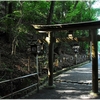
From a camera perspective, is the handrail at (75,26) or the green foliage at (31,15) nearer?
the handrail at (75,26)

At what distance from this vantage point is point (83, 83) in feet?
29.8

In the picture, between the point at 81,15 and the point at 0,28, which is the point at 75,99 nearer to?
the point at 0,28

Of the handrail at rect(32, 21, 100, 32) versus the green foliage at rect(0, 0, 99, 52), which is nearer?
the handrail at rect(32, 21, 100, 32)

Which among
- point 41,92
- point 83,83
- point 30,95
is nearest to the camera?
point 30,95

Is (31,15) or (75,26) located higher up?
(31,15)

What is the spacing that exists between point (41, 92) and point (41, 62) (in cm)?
458

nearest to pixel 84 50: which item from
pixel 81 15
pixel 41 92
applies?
pixel 81 15

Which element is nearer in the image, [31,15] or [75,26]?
[75,26]

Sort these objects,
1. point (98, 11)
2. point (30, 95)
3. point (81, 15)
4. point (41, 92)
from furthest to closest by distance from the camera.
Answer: point (98, 11)
point (81, 15)
point (41, 92)
point (30, 95)

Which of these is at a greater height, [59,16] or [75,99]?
[59,16]

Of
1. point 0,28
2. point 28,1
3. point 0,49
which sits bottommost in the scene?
point 0,49

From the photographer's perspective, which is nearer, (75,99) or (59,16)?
Answer: (75,99)

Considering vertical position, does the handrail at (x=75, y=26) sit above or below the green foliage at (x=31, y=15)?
below

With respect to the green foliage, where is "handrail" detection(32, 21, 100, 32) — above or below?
below
